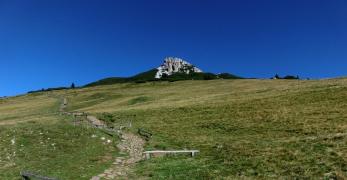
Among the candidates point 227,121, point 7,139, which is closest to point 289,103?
point 227,121

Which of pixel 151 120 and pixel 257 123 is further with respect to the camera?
pixel 151 120

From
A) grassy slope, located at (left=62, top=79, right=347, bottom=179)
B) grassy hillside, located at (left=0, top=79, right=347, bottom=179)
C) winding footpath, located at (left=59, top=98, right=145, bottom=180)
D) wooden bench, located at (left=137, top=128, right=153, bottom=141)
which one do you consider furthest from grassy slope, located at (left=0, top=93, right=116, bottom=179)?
wooden bench, located at (left=137, top=128, right=153, bottom=141)

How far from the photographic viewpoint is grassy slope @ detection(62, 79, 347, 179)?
26.0m

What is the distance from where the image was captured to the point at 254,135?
41625 mm

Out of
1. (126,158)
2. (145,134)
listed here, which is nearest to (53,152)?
(126,158)

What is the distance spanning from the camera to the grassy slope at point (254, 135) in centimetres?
2597

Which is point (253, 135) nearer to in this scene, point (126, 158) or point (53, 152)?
point (126, 158)

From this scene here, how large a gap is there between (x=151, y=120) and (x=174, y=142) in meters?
18.6

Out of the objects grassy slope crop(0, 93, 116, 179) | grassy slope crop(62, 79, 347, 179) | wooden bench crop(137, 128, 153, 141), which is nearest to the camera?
grassy slope crop(62, 79, 347, 179)

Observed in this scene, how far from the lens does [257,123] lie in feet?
160

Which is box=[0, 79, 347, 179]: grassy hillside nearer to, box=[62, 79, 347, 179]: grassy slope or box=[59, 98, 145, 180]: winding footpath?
box=[62, 79, 347, 179]: grassy slope

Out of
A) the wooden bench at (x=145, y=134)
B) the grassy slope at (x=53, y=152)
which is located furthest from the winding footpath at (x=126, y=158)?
the wooden bench at (x=145, y=134)

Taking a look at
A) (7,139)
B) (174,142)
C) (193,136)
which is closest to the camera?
(7,139)

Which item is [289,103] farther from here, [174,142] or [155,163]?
[155,163]
